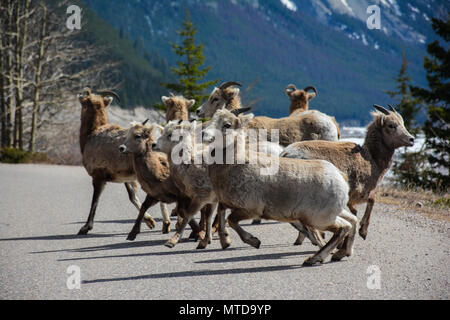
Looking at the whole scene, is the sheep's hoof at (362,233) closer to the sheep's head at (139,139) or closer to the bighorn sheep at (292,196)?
the bighorn sheep at (292,196)

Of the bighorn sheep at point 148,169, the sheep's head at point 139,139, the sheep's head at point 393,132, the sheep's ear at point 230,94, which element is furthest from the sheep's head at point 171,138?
the sheep's ear at point 230,94

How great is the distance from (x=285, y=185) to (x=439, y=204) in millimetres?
7501

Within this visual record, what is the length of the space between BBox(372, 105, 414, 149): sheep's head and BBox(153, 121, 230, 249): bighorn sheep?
3029 millimetres

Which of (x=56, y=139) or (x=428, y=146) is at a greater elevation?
(x=428, y=146)

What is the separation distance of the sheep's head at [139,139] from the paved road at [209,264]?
4.95 feet

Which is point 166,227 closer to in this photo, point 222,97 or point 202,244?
point 202,244

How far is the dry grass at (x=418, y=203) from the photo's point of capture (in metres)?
11.7

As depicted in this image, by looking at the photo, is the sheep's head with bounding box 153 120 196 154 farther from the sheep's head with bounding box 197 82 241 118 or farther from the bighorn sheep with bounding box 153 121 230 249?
the sheep's head with bounding box 197 82 241 118

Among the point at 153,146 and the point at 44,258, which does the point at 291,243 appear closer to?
the point at 153,146

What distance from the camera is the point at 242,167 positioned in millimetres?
7379

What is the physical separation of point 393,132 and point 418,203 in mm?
4432

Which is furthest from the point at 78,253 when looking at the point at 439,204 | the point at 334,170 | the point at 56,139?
the point at 56,139

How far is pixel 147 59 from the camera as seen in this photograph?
438 ft

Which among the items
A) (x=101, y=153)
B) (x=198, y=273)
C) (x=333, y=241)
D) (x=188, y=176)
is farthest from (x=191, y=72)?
A: (x=198, y=273)
